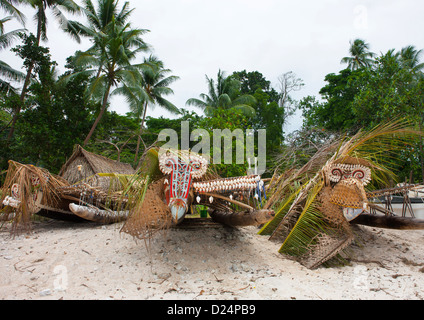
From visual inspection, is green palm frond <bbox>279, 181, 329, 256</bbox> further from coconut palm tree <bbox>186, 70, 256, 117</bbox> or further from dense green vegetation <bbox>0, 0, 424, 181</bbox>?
coconut palm tree <bbox>186, 70, 256, 117</bbox>

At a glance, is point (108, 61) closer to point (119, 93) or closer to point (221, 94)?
point (119, 93)

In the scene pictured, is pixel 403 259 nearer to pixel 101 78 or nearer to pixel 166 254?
pixel 166 254

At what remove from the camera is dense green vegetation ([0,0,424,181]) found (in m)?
10.9

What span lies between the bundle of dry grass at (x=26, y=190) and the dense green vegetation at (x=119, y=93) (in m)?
2.95


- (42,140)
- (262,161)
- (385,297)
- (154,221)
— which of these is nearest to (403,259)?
(385,297)

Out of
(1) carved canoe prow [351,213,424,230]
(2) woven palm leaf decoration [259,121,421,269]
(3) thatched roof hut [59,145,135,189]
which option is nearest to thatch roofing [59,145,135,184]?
(3) thatched roof hut [59,145,135,189]

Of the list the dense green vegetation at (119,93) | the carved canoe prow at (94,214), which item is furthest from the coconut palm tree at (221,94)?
the carved canoe prow at (94,214)

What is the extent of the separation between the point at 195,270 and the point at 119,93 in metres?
16.5

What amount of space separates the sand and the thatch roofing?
350 cm

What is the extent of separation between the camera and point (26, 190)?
6152mm

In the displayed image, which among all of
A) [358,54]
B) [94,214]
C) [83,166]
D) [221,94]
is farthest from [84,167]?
[358,54]

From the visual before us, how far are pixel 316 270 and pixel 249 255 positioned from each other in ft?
3.64

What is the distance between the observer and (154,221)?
446 centimetres

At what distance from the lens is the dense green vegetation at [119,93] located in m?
10.9
